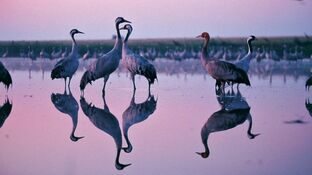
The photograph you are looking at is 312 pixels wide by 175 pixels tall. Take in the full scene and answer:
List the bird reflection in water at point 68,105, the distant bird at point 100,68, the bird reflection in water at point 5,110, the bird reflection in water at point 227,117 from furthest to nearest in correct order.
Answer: the distant bird at point 100,68 → the bird reflection in water at point 5,110 → the bird reflection in water at point 68,105 → the bird reflection in water at point 227,117

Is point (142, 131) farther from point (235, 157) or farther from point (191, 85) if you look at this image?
point (191, 85)

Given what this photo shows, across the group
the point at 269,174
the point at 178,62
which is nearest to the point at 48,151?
the point at 269,174

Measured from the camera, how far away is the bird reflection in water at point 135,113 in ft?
16.0

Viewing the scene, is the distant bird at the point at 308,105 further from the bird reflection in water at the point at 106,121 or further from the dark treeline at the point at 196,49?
the dark treeline at the point at 196,49

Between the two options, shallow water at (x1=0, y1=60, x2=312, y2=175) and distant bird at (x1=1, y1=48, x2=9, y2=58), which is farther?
distant bird at (x1=1, y1=48, x2=9, y2=58)

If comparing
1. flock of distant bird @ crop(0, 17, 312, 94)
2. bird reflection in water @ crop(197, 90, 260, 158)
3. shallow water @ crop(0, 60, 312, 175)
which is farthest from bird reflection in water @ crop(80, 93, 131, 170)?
flock of distant bird @ crop(0, 17, 312, 94)

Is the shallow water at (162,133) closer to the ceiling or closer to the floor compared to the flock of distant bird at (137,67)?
closer to the floor

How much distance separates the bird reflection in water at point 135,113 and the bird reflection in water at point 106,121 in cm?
7

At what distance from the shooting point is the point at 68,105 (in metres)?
6.41

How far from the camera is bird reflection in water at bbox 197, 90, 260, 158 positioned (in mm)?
4691

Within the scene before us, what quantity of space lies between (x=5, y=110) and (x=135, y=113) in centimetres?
155

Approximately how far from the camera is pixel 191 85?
8.45 m

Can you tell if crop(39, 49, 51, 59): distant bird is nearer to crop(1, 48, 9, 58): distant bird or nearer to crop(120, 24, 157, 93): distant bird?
crop(1, 48, 9, 58): distant bird

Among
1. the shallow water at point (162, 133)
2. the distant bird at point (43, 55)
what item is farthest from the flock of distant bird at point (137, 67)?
A: the distant bird at point (43, 55)
